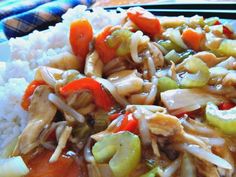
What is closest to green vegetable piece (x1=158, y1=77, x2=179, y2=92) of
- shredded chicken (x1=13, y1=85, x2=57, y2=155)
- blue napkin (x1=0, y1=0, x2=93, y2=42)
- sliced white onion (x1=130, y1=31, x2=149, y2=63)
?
sliced white onion (x1=130, y1=31, x2=149, y2=63)

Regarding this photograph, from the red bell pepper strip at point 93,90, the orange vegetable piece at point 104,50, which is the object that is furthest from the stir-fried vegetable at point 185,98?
the orange vegetable piece at point 104,50

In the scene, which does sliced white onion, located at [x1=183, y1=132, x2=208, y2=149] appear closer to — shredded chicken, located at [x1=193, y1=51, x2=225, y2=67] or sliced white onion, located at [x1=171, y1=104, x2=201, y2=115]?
sliced white onion, located at [x1=171, y1=104, x2=201, y2=115]

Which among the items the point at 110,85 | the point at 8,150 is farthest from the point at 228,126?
the point at 8,150

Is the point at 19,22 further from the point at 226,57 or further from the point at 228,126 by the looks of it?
the point at 228,126

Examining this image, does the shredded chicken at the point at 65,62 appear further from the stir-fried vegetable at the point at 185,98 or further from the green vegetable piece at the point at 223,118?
the green vegetable piece at the point at 223,118

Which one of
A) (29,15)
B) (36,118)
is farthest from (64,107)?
(29,15)

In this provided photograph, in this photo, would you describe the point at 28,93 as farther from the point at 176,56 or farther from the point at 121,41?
the point at 176,56
